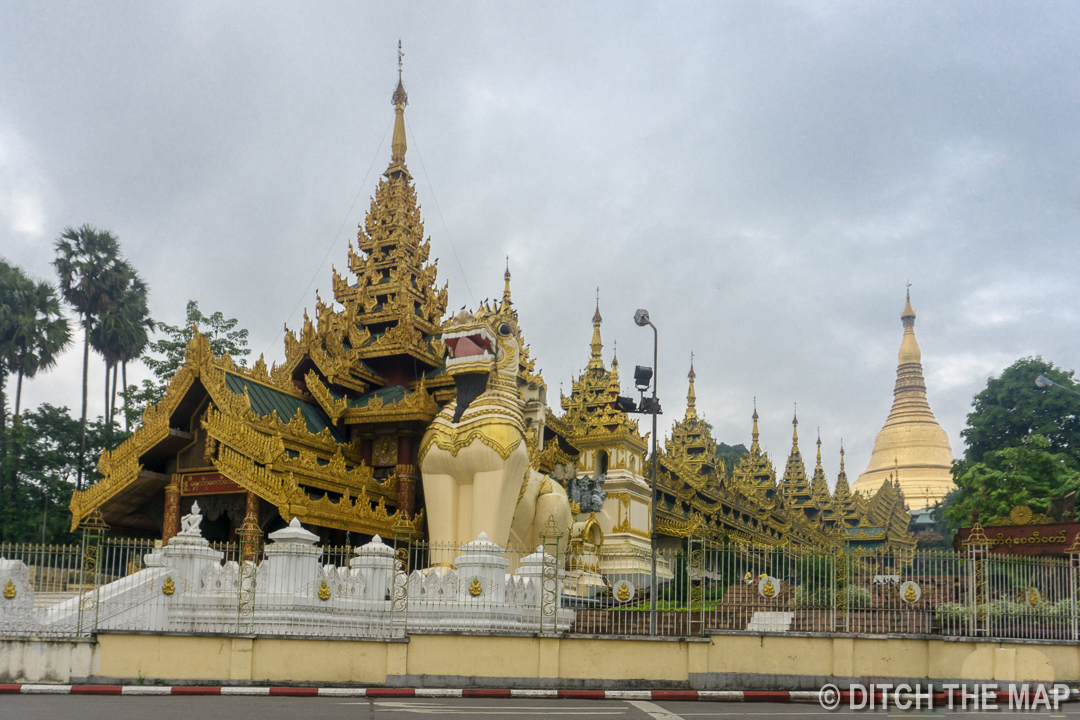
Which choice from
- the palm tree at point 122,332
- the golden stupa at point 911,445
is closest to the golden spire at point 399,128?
the palm tree at point 122,332

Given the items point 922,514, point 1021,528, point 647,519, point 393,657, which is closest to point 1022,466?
point 1021,528

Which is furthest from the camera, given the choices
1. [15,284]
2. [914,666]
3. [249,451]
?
[15,284]

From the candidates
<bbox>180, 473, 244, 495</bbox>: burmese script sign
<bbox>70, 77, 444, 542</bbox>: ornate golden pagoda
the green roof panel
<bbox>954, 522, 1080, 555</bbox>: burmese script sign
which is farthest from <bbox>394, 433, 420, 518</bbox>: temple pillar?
<bbox>954, 522, 1080, 555</bbox>: burmese script sign

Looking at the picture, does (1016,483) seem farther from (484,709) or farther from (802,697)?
(484,709)

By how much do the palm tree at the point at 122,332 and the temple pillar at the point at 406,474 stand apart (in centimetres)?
1764

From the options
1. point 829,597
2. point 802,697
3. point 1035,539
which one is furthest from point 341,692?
point 1035,539

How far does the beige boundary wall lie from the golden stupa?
66052 mm

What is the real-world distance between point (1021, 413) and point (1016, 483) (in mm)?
10583

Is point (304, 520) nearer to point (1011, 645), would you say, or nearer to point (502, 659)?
point (502, 659)

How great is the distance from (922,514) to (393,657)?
7791 centimetres

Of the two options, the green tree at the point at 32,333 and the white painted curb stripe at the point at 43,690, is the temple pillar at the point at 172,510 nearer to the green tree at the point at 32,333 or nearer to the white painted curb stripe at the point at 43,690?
the white painted curb stripe at the point at 43,690

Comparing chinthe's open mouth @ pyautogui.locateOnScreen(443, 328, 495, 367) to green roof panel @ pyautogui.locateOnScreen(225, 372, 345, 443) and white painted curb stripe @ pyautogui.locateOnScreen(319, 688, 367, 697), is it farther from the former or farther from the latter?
white painted curb stripe @ pyautogui.locateOnScreen(319, 688, 367, 697)

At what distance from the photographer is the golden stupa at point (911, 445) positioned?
79.2m

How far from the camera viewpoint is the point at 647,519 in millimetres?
32188
